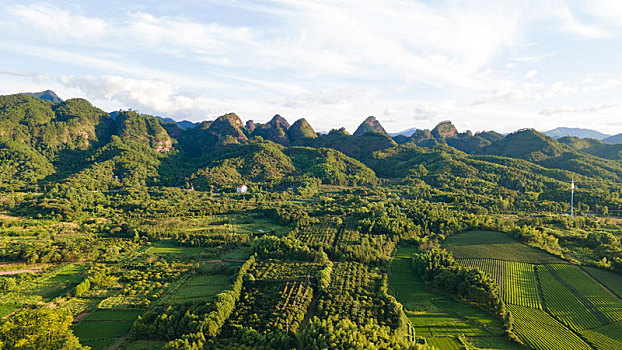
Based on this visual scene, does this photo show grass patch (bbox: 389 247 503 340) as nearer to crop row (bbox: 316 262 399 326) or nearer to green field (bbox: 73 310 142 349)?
crop row (bbox: 316 262 399 326)

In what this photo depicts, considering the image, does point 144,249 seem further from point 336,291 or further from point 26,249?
point 336,291

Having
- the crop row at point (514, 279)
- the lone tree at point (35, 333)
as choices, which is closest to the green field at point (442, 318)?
the crop row at point (514, 279)

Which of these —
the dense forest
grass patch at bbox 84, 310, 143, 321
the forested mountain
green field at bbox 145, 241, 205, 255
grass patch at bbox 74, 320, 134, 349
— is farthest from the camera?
the forested mountain

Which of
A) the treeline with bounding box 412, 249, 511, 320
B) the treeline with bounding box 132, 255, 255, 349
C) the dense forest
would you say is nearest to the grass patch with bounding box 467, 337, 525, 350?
the dense forest

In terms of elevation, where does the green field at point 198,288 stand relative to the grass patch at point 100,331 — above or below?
above

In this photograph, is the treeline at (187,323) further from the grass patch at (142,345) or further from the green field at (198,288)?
the green field at (198,288)

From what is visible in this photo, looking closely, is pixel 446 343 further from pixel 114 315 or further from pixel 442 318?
pixel 114 315

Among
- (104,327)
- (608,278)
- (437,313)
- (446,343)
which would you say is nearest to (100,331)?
(104,327)
